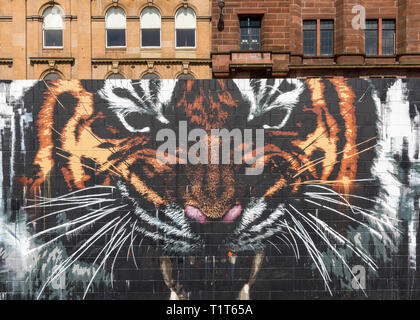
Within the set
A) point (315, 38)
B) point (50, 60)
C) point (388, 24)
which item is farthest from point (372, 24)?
point (50, 60)

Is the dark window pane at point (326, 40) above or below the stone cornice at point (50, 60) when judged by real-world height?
above

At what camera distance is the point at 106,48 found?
17.5 metres

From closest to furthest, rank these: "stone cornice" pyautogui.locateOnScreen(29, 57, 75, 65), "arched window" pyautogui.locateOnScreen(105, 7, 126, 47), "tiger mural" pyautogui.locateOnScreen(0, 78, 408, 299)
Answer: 1. "tiger mural" pyautogui.locateOnScreen(0, 78, 408, 299)
2. "stone cornice" pyautogui.locateOnScreen(29, 57, 75, 65)
3. "arched window" pyautogui.locateOnScreen(105, 7, 126, 47)

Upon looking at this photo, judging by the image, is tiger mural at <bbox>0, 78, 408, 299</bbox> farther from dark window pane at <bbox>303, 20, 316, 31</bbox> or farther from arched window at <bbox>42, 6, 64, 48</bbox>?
arched window at <bbox>42, 6, 64, 48</bbox>

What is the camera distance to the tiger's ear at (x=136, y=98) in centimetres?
588

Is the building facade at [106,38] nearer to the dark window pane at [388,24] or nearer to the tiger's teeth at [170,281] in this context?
the dark window pane at [388,24]

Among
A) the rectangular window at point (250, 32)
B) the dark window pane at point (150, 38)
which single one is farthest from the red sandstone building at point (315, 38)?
the dark window pane at point (150, 38)

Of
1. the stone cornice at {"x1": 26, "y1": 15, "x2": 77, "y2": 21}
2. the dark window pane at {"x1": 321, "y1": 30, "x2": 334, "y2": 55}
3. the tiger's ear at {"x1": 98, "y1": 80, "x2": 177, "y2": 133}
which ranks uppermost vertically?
the stone cornice at {"x1": 26, "y1": 15, "x2": 77, "y2": 21}

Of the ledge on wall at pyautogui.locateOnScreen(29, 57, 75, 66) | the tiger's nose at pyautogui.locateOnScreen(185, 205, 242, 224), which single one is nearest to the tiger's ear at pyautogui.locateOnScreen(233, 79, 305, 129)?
the tiger's nose at pyautogui.locateOnScreen(185, 205, 242, 224)

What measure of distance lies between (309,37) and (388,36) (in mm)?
4686

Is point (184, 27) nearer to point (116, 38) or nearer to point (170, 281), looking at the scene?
point (116, 38)

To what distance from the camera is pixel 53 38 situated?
17.8 meters

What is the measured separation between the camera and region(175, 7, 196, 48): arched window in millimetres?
17609
